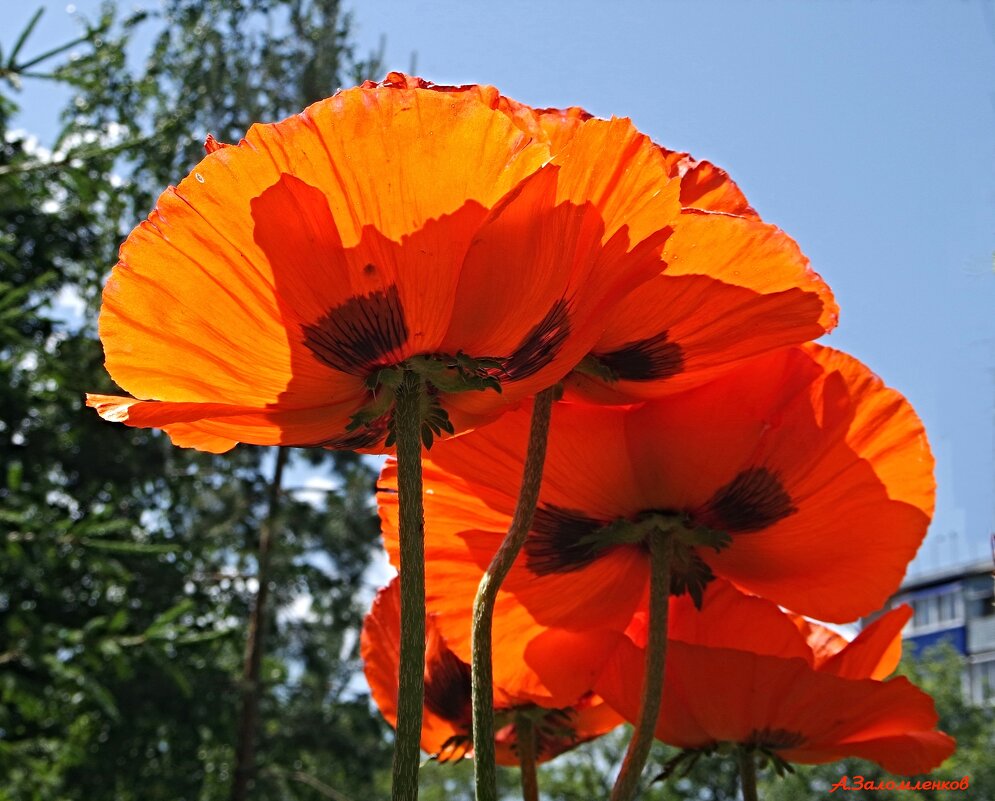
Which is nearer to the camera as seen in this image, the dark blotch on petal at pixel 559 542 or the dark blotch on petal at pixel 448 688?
the dark blotch on petal at pixel 559 542

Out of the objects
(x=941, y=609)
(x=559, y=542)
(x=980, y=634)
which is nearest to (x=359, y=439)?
(x=559, y=542)

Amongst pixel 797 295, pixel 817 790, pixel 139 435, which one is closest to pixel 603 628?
pixel 797 295

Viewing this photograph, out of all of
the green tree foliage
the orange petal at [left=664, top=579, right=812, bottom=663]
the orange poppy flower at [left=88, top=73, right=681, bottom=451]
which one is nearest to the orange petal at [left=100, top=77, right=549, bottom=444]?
the orange poppy flower at [left=88, top=73, right=681, bottom=451]

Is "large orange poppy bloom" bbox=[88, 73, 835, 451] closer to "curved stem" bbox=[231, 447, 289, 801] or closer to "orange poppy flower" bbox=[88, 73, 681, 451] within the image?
"orange poppy flower" bbox=[88, 73, 681, 451]

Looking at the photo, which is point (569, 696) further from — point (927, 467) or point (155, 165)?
point (155, 165)

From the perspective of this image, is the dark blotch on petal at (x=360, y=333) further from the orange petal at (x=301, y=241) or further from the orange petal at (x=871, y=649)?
the orange petal at (x=871, y=649)

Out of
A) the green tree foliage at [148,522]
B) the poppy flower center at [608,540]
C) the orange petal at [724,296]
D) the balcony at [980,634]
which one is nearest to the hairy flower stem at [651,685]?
the poppy flower center at [608,540]
